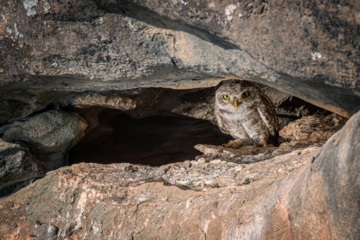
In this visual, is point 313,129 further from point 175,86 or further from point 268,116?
point 175,86

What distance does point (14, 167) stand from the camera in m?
2.75

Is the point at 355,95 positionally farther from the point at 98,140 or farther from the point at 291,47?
the point at 98,140

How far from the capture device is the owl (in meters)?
3.26

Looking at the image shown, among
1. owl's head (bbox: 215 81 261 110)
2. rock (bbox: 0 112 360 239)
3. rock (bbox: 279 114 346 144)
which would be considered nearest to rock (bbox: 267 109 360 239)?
rock (bbox: 0 112 360 239)

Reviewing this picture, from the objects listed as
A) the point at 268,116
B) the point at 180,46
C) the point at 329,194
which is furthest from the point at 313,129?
the point at 329,194

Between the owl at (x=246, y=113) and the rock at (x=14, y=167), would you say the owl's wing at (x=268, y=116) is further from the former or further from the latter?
the rock at (x=14, y=167)

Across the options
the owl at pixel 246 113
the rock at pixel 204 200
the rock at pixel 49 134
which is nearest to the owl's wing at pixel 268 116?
the owl at pixel 246 113

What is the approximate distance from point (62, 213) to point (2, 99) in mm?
1159

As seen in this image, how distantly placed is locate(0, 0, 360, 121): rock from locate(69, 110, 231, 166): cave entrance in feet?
4.82

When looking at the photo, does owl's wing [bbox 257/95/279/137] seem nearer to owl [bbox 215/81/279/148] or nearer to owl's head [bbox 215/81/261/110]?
owl [bbox 215/81/279/148]

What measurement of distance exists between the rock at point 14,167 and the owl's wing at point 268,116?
7.62 feet

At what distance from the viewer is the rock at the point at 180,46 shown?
1.49m

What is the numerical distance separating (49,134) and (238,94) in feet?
6.58

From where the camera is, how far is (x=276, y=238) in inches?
55.5
